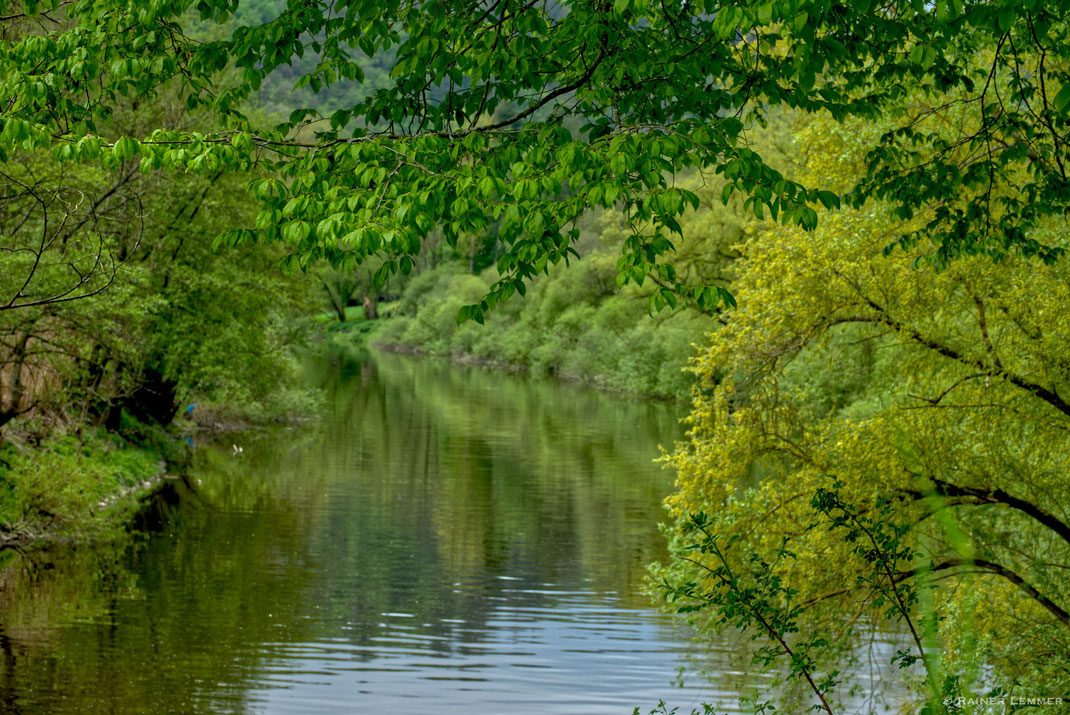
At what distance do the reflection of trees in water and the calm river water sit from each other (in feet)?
0.18

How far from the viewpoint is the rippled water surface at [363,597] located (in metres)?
13.2

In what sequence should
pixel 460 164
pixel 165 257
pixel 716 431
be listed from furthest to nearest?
1. pixel 165 257
2. pixel 716 431
3. pixel 460 164

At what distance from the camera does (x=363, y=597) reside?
57.8ft

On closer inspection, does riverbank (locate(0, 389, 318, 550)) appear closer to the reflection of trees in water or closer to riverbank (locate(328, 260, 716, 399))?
the reflection of trees in water

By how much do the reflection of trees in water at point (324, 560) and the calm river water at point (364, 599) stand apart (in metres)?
0.05

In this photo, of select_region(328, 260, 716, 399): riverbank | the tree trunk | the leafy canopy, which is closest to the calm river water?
the leafy canopy

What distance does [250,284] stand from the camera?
27641 millimetres

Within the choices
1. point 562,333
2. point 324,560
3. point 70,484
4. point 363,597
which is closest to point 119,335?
point 70,484

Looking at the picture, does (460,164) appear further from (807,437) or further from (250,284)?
(250,284)

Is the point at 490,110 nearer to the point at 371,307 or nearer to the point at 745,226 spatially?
the point at 745,226

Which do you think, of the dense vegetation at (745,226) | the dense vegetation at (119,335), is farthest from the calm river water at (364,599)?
the dense vegetation at (745,226)

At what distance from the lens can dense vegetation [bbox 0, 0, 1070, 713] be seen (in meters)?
6.21

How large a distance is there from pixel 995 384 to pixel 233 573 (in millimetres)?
12734

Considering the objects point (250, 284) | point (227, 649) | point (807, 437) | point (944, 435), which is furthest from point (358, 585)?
point (250, 284)
